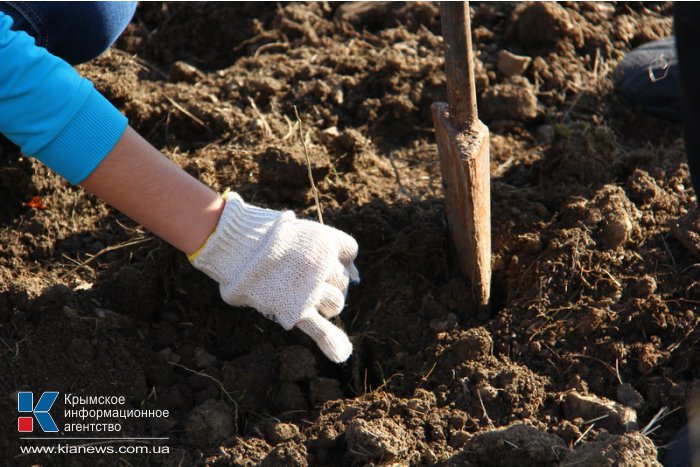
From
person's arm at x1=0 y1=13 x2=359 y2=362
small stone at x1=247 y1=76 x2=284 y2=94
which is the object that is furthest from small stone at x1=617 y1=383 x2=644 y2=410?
small stone at x1=247 y1=76 x2=284 y2=94

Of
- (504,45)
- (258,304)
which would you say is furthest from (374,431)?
(504,45)

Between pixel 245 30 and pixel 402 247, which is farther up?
pixel 245 30

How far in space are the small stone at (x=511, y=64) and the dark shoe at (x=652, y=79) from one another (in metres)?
0.39

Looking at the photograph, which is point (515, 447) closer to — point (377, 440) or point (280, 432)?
point (377, 440)

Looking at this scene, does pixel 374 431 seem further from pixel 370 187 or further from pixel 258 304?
pixel 370 187

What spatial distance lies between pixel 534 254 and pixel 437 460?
79cm

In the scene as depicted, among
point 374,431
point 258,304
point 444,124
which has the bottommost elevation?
point 374,431

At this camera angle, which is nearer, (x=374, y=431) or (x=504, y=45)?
(x=374, y=431)

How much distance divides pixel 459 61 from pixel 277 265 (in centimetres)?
76

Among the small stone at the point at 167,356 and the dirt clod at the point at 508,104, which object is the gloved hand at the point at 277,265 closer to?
the small stone at the point at 167,356

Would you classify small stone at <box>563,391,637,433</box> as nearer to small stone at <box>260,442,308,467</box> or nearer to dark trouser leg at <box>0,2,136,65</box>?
small stone at <box>260,442,308,467</box>

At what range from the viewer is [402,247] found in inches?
93.0

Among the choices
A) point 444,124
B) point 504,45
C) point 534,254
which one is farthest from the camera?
point 504,45

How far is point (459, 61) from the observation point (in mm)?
2062
